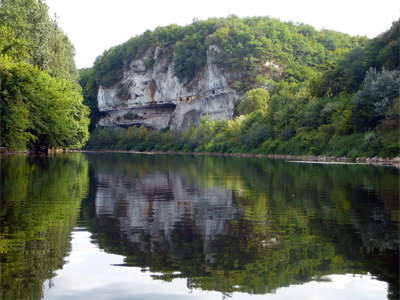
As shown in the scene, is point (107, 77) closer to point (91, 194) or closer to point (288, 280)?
point (91, 194)

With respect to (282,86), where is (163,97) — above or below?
above

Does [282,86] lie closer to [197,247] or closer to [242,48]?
[242,48]

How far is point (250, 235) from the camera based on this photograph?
11.4 m

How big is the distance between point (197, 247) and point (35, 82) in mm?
43685

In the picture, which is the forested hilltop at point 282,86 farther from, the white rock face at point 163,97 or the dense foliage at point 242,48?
the white rock face at point 163,97

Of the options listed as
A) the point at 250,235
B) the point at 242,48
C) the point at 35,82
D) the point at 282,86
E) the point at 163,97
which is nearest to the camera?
the point at 250,235

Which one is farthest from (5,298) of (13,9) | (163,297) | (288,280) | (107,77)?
(107,77)

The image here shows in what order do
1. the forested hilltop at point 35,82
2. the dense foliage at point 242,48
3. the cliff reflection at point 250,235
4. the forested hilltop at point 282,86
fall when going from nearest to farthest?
the cliff reflection at point 250,235, the forested hilltop at point 35,82, the forested hilltop at point 282,86, the dense foliage at point 242,48

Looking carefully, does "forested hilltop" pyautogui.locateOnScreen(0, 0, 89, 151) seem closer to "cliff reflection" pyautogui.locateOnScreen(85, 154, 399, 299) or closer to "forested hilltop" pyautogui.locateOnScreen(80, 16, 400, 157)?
"cliff reflection" pyautogui.locateOnScreen(85, 154, 399, 299)

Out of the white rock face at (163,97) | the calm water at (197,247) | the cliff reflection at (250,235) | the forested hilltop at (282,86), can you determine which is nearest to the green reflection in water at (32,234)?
the calm water at (197,247)

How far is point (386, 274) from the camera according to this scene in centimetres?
844

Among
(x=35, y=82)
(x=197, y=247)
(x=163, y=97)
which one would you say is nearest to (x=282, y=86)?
(x=163, y=97)

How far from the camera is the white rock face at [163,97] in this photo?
14249 centimetres

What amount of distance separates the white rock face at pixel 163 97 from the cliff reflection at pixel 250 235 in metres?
120
